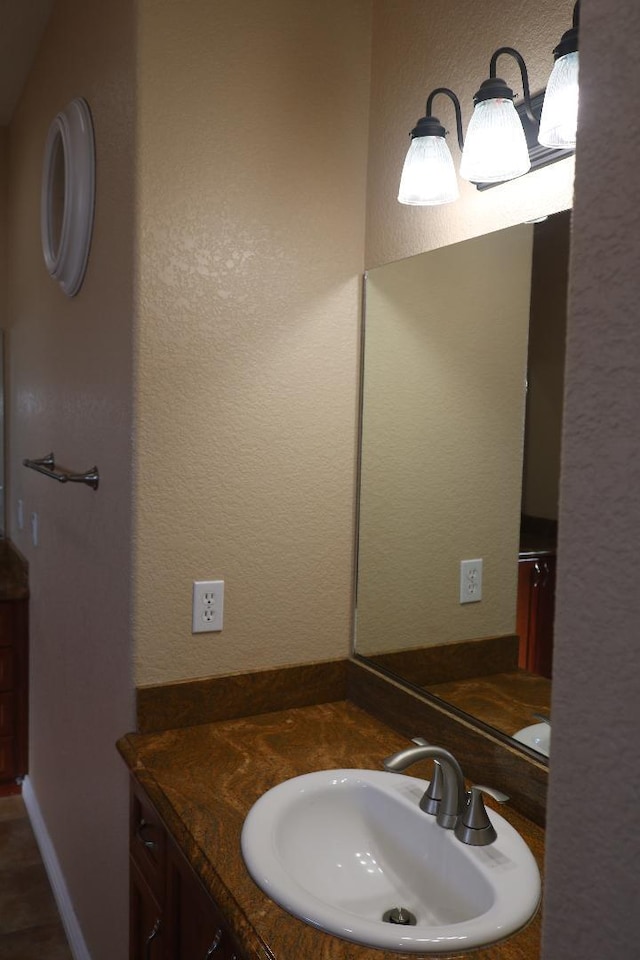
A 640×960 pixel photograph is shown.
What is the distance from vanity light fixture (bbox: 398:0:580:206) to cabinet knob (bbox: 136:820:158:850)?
1.33m

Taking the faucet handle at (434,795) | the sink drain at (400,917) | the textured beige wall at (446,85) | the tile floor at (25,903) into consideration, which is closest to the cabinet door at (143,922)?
the sink drain at (400,917)

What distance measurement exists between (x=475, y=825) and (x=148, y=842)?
71cm

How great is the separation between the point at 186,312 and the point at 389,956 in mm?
1200

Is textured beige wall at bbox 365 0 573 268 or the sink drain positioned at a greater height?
textured beige wall at bbox 365 0 573 268


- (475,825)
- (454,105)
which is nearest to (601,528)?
(475,825)

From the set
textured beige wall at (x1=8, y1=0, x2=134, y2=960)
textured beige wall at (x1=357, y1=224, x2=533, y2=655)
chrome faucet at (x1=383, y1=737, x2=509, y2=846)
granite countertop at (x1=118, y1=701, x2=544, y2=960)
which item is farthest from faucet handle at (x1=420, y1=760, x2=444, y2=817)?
textured beige wall at (x1=8, y1=0, x2=134, y2=960)

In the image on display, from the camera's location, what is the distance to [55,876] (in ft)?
8.32

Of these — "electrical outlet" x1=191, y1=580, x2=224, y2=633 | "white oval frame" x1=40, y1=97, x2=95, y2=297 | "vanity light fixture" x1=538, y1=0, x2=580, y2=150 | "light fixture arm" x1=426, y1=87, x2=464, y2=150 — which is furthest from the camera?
"white oval frame" x1=40, y1=97, x2=95, y2=297

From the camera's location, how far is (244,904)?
3.49ft

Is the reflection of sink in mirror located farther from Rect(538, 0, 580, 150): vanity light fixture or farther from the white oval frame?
the white oval frame

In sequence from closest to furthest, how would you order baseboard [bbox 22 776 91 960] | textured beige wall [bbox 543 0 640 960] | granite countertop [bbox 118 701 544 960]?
1. textured beige wall [bbox 543 0 640 960]
2. granite countertop [bbox 118 701 544 960]
3. baseboard [bbox 22 776 91 960]

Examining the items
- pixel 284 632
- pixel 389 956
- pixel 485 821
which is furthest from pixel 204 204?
pixel 389 956

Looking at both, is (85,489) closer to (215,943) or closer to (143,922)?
(143,922)

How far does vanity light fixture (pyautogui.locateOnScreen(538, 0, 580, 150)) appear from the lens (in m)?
1.12
